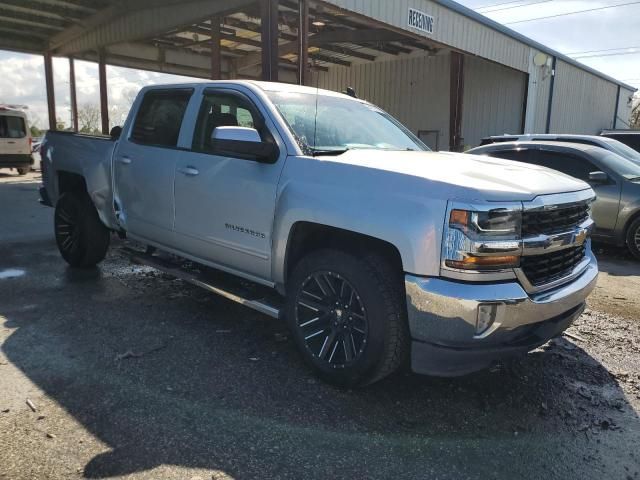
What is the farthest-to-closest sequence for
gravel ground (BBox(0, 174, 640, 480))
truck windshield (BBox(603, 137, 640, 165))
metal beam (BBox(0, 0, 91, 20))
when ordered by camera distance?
metal beam (BBox(0, 0, 91, 20)) → truck windshield (BBox(603, 137, 640, 165)) → gravel ground (BBox(0, 174, 640, 480))

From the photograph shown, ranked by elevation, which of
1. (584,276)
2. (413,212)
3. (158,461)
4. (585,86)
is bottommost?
(158,461)

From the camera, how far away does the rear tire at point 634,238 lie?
7.34m

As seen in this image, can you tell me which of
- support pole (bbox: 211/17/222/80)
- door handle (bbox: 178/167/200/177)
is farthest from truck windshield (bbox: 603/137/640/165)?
support pole (bbox: 211/17/222/80)

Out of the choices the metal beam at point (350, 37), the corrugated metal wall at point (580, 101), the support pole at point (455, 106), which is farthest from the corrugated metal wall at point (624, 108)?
the metal beam at point (350, 37)

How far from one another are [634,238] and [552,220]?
212 inches

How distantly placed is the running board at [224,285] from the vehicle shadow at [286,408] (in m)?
0.39

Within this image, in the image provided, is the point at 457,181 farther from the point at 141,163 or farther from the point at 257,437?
the point at 141,163

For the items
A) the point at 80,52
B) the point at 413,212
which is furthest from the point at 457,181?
the point at 80,52

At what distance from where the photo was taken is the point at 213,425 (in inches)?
113

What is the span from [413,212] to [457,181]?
0.96ft

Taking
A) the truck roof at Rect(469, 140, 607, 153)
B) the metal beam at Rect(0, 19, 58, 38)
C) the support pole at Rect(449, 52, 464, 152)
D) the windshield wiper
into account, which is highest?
the metal beam at Rect(0, 19, 58, 38)

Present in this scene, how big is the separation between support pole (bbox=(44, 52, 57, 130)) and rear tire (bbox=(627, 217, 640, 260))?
62.8ft

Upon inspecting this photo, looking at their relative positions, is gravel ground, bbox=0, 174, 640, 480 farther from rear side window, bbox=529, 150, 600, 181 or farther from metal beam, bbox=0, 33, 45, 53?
metal beam, bbox=0, 33, 45, 53

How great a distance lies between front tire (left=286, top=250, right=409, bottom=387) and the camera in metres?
2.97
